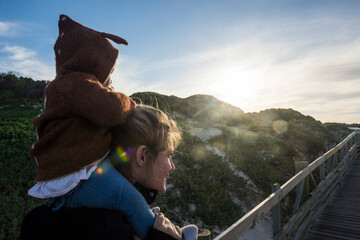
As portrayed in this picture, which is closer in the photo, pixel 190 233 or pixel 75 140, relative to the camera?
pixel 75 140

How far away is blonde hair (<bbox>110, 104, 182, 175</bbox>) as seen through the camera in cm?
114

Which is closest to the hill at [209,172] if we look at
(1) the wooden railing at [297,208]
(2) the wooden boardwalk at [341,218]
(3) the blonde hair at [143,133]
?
(3) the blonde hair at [143,133]

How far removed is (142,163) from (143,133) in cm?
16

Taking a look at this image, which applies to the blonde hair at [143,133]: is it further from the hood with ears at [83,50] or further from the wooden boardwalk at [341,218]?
the wooden boardwalk at [341,218]

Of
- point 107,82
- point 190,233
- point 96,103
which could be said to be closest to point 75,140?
point 96,103

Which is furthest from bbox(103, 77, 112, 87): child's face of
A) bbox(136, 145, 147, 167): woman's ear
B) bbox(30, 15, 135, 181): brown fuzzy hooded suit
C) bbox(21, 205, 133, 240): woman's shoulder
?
Answer: bbox(21, 205, 133, 240): woman's shoulder

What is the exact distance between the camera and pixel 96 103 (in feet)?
3.17

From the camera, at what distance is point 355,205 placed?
20.9 feet

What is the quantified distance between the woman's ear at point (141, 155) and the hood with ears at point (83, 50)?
0.43 meters

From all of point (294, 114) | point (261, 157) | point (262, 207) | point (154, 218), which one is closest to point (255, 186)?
point (261, 157)

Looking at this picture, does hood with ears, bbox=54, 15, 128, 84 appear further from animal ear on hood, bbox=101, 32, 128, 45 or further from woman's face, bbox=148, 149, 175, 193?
woman's face, bbox=148, 149, 175, 193

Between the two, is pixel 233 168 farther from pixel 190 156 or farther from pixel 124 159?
pixel 124 159

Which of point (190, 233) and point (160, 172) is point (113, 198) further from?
point (190, 233)

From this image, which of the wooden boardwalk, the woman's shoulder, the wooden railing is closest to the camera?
the woman's shoulder
